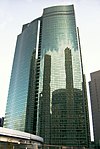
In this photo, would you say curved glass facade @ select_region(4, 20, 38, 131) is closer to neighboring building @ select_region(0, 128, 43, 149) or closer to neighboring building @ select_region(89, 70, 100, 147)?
neighboring building @ select_region(89, 70, 100, 147)

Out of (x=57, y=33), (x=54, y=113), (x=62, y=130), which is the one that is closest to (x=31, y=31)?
(x=57, y=33)

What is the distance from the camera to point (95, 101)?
171m

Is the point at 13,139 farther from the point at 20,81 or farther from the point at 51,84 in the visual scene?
the point at 20,81

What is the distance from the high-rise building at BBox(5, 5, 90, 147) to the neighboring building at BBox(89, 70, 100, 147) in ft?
74.0

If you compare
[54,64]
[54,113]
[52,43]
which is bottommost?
[54,113]

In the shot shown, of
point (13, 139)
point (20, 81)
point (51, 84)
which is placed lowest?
point (13, 139)

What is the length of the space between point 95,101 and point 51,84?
53050 mm

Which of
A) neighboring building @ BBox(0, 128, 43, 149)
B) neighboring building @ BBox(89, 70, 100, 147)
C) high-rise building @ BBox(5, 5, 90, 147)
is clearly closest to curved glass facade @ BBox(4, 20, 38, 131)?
high-rise building @ BBox(5, 5, 90, 147)

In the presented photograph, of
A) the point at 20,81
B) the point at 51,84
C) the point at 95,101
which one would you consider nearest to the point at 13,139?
the point at 51,84

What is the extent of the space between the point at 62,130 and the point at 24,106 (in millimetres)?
32947

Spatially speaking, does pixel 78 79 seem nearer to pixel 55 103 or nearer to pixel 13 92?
pixel 55 103

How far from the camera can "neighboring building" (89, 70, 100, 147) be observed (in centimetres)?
16038

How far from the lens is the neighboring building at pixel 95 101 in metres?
160

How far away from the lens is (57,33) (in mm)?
153000
